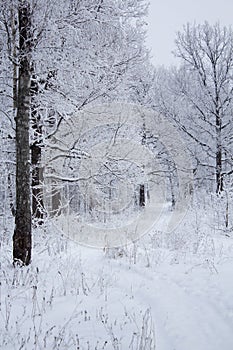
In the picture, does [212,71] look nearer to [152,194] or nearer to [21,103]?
[152,194]

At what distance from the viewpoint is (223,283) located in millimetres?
4539

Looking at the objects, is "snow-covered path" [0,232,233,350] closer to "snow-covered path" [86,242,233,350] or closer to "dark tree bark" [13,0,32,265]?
"snow-covered path" [86,242,233,350]

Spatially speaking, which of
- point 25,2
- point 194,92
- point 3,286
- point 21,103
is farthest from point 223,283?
point 194,92

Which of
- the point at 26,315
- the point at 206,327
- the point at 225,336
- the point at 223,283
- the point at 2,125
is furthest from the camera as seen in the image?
the point at 2,125

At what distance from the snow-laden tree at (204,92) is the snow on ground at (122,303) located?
9.35m

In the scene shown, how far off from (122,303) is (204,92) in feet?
41.5

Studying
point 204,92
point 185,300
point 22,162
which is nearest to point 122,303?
point 185,300

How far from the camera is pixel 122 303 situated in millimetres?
4188

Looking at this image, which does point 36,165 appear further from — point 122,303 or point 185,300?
point 185,300

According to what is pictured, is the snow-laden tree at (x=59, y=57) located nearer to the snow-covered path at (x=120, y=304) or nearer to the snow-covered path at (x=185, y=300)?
the snow-covered path at (x=120, y=304)

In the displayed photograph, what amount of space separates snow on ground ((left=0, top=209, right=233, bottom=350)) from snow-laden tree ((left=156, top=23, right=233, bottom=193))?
30.7ft

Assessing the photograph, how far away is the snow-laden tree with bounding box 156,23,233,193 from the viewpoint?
574 inches

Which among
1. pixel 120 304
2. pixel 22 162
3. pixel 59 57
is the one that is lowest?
pixel 120 304

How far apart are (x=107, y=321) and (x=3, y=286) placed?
195 cm
